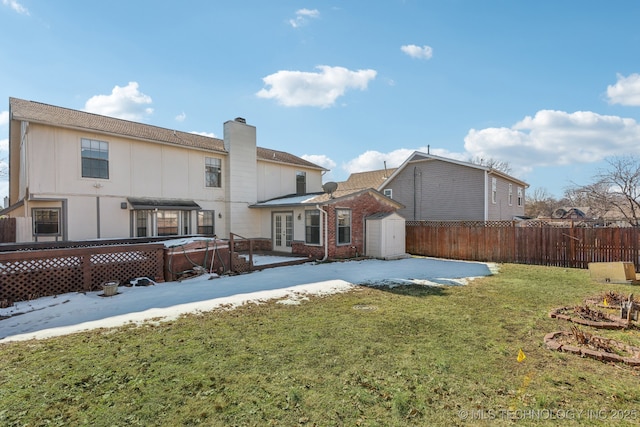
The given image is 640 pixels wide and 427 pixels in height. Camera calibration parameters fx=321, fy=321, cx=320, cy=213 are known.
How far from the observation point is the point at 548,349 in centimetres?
430

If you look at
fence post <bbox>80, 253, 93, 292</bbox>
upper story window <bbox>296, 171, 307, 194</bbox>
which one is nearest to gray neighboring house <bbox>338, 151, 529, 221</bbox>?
upper story window <bbox>296, 171, 307, 194</bbox>

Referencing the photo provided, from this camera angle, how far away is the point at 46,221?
37.6ft

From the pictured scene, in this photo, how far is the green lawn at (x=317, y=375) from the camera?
2.87m

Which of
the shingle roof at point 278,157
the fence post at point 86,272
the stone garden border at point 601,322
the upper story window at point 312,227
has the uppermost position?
the shingle roof at point 278,157

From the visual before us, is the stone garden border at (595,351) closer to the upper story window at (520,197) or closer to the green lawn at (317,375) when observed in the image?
the green lawn at (317,375)

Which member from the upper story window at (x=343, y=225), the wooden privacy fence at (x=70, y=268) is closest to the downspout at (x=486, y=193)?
the upper story window at (x=343, y=225)

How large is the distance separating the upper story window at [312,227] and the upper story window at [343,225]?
90 cm

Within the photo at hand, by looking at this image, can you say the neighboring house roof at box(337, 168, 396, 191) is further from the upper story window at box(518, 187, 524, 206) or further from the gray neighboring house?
the upper story window at box(518, 187, 524, 206)

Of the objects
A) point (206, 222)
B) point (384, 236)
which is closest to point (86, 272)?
point (206, 222)

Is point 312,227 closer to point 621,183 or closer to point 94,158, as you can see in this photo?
point 94,158

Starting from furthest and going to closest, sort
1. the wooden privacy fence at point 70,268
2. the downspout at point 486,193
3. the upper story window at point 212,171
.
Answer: the downspout at point 486,193
the upper story window at point 212,171
the wooden privacy fence at point 70,268

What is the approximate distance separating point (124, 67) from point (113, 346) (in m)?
10.8

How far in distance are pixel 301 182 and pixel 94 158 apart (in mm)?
10658

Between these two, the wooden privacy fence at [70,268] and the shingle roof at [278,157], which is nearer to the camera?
the wooden privacy fence at [70,268]
